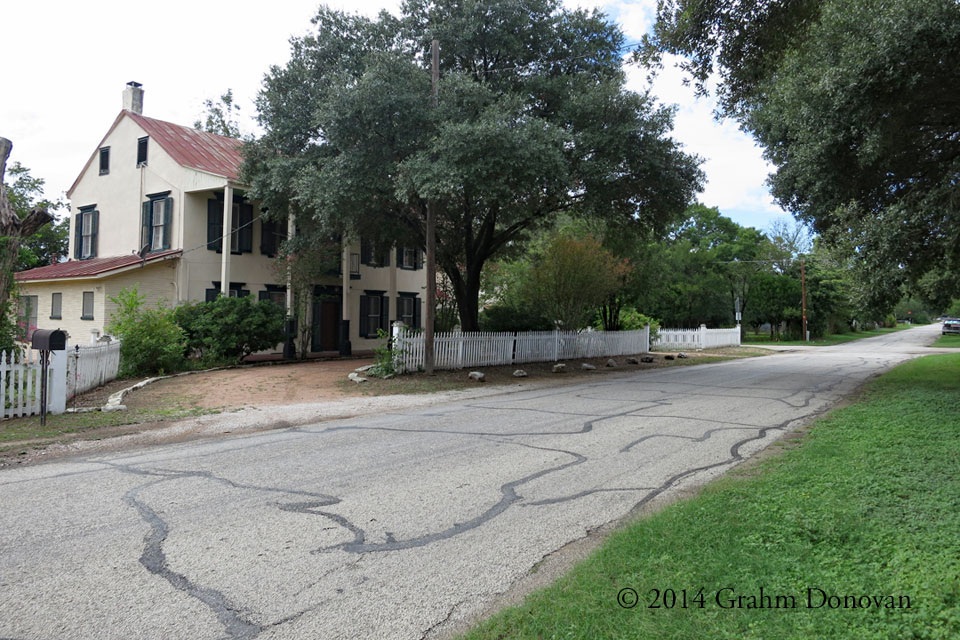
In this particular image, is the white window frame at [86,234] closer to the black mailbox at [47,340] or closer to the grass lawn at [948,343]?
the black mailbox at [47,340]

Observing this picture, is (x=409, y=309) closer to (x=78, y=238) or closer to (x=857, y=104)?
(x=78, y=238)

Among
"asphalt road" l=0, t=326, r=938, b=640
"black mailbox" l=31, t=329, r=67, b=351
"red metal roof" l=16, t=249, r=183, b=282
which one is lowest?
"asphalt road" l=0, t=326, r=938, b=640

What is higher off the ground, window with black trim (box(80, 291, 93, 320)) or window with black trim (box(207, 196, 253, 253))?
window with black trim (box(207, 196, 253, 253))

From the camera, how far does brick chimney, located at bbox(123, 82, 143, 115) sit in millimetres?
23719

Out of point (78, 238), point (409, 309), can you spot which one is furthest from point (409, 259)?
point (78, 238)

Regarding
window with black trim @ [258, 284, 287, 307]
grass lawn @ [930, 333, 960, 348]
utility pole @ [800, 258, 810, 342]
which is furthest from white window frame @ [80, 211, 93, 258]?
grass lawn @ [930, 333, 960, 348]

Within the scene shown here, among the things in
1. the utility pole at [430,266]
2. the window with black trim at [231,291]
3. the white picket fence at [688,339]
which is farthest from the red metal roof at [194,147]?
the white picket fence at [688,339]

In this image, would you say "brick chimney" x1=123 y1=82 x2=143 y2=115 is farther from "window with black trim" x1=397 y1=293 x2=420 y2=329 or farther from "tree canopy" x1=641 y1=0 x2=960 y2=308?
"tree canopy" x1=641 y1=0 x2=960 y2=308

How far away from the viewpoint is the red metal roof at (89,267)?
1931 centimetres

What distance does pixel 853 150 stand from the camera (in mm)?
10734

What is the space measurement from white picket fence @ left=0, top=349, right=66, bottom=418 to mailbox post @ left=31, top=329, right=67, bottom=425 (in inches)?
14.3

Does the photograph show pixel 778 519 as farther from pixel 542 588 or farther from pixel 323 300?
pixel 323 300

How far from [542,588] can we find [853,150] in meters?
10.7

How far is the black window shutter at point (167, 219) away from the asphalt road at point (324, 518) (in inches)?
588
